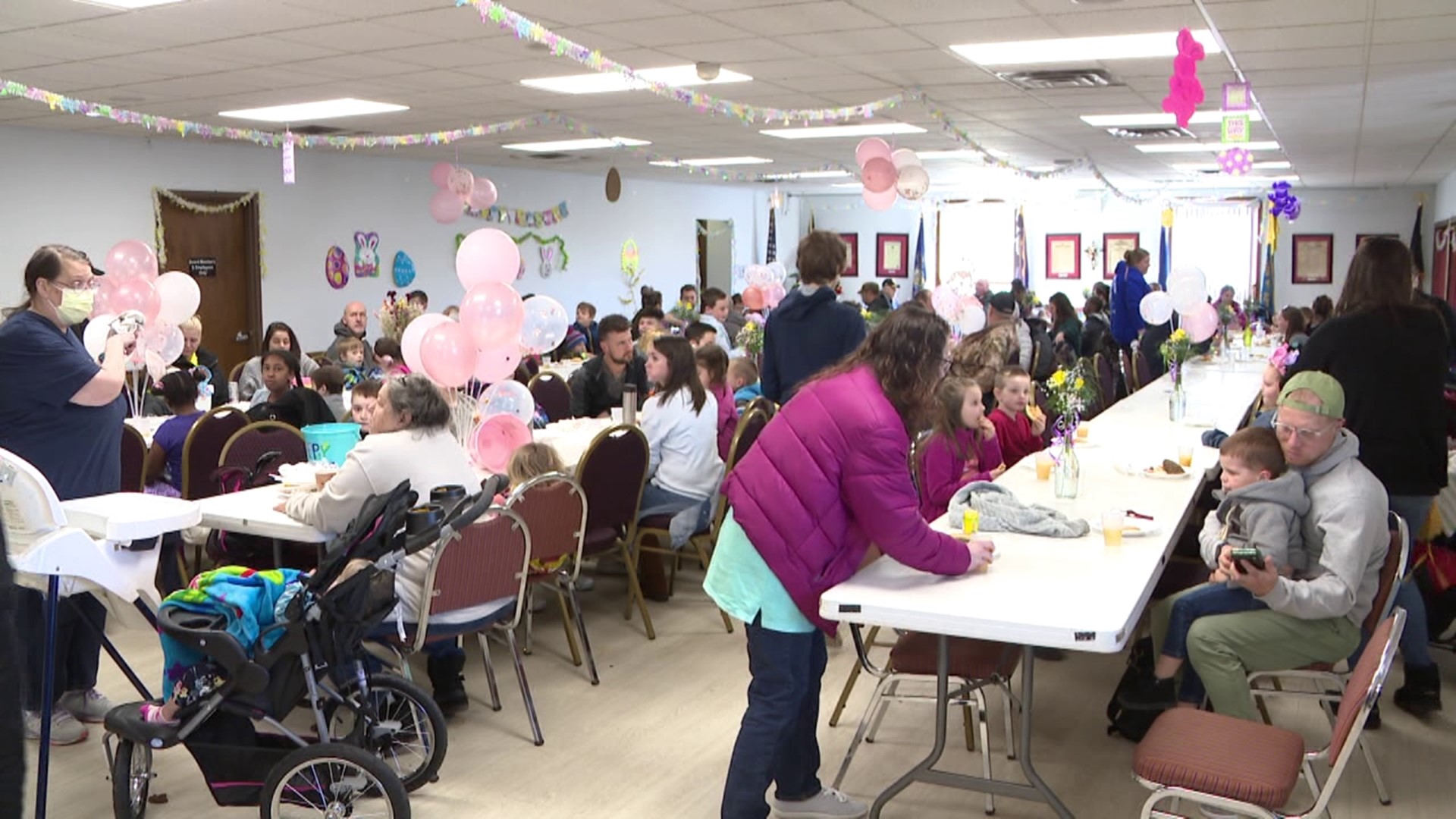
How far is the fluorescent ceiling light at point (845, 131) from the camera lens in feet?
33.9

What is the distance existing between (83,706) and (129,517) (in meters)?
1.17

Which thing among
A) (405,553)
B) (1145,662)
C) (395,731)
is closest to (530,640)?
(395,731)

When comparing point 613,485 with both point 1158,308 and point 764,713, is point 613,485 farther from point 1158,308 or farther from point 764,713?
point 1158,308

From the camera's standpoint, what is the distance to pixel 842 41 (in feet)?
Result: 20.8

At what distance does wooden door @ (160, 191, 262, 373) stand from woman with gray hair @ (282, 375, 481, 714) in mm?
8168

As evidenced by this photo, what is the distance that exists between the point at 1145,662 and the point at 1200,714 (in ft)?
3.33

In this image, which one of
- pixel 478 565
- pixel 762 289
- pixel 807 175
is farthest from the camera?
pixel 807 175

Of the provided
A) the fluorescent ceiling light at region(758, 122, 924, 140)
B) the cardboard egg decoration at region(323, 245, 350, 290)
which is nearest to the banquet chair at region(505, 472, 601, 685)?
the fluorescent ceiling light at region(758, 122, 924, 140)

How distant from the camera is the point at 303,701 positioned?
3137 millimetres

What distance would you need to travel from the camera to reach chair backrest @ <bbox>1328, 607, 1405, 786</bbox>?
2.28 meters

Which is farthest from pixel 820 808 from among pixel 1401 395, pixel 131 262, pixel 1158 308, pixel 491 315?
pixel 1158 308

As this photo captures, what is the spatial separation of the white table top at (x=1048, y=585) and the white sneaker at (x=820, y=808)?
2.25 feet

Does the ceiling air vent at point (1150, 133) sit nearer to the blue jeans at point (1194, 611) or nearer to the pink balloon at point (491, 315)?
the pink balloon at point (491, 315)

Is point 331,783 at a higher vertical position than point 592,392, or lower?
lower
